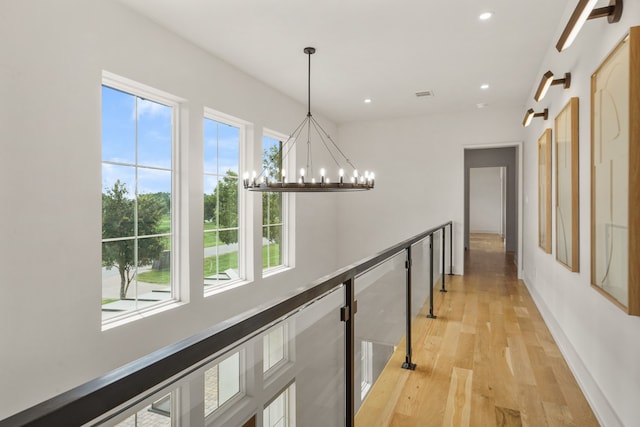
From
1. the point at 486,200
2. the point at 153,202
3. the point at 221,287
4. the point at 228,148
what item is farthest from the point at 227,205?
the point at 486,200

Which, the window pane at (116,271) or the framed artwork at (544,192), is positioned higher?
the framed artwork at (544,192)

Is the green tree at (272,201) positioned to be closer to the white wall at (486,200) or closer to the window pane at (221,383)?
the window pane at (221,383)

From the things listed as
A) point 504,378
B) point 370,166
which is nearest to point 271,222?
point 370,166

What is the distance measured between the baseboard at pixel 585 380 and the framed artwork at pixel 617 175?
62cm

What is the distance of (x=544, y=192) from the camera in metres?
3.88

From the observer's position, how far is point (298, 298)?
115 cm

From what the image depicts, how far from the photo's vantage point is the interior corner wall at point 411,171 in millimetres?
6500

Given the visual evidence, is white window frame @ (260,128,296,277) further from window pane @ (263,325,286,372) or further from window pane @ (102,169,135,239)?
window pane @ (263,325,286,372)

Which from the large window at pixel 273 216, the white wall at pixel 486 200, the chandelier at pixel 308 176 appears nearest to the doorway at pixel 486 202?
the white wall at pixel 486 200

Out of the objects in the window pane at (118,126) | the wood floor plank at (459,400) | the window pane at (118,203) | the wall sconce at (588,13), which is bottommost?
the wood floor plank at (459,400)

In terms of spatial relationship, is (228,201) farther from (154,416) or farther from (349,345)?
(154,416)

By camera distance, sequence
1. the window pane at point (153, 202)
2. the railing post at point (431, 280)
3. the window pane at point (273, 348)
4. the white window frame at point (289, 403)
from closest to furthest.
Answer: the window pane at point (273, 348)
the white window frame at point (289, 403)
the window pane at point (153, 202)
the railing post at point (431, 280)

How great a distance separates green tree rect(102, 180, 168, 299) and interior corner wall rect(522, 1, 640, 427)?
3.47 metres

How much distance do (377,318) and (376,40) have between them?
2817mm
